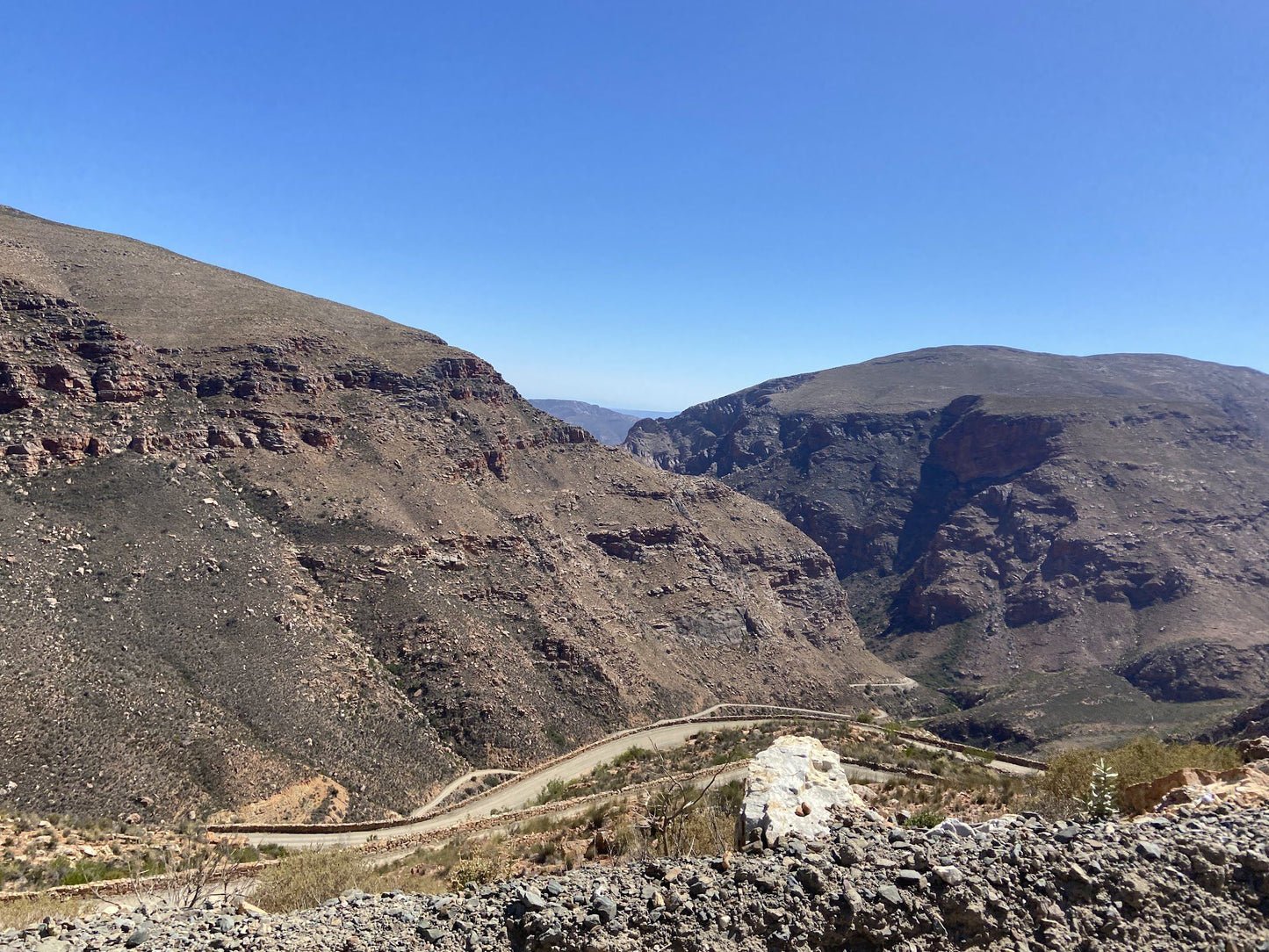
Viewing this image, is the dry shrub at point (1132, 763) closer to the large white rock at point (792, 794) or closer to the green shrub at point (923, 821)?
the green shrub at point (923, 821)

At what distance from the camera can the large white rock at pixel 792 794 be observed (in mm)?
10906

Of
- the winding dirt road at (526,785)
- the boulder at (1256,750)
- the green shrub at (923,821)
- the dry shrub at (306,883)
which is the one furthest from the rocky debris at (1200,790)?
the dry shrub at (306,883)

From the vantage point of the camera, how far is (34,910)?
1252 centimetres

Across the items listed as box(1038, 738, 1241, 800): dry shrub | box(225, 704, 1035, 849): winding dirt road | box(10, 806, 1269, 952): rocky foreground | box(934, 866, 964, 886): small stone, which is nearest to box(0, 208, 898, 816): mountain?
box(225, 704, 1035, 849): winding dirt road

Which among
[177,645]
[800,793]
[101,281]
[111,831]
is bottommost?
[111,831]

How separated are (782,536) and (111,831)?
273 ft

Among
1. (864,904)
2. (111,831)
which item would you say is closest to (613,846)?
(864,904)

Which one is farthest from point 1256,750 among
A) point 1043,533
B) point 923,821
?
point 1043,533

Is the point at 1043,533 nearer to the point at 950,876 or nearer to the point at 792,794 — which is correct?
the point at 792,794

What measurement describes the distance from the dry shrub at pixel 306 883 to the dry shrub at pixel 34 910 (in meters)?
2.80

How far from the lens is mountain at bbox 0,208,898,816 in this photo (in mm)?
30875

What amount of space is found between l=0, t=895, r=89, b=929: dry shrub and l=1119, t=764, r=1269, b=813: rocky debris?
685 inches

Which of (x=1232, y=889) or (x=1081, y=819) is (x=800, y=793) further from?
(x=1232, y=889)

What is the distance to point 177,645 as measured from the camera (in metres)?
34.5
